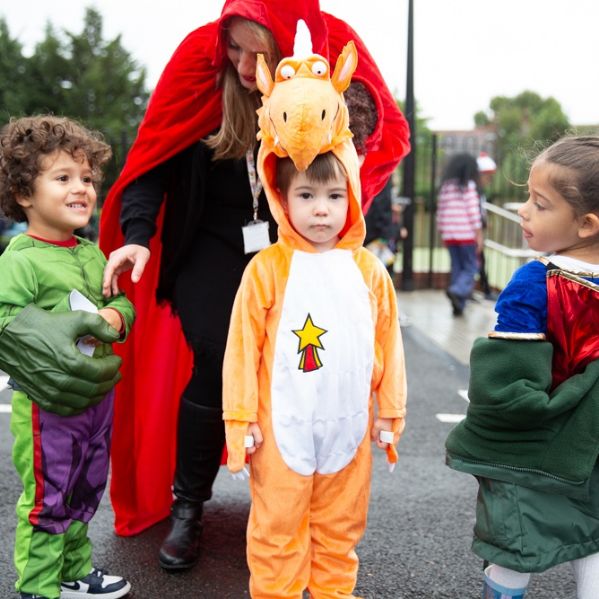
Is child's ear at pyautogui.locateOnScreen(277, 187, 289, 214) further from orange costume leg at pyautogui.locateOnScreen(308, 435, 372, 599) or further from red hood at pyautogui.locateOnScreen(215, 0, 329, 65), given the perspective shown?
orange costume leg at pyautogui.locateOnScreen(308, 435, 372, 599)

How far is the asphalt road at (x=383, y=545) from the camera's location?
2.44 metres

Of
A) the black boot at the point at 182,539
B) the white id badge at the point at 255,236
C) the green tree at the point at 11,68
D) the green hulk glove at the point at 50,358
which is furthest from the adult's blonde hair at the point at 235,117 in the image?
the green tree at the point at 11,68

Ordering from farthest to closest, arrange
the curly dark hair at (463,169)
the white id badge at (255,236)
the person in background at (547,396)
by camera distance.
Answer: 1. the curly dark hair at (463,169)
2. the white id badge at (255,236)
3. the person in background at (547,396)

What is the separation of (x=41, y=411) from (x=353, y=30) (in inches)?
62.8

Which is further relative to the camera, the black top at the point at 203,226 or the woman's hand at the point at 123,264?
the black top at the point at 203,226

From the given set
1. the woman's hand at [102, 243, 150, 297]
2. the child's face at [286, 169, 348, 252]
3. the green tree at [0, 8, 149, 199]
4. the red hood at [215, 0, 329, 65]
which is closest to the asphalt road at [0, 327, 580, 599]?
the woman's hand at [102, 243, 150, 297]

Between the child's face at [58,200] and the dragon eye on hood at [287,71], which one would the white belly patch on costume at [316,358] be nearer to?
the dragon eye on hood at [287,71]

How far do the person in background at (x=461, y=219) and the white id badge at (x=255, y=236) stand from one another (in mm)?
5656

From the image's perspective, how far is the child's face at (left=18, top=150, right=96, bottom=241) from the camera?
2.14 metres

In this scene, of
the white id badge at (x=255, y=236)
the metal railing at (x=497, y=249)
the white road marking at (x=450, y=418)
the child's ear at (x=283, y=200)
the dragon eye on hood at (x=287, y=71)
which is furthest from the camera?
the metal railing at (x=497, y=249)

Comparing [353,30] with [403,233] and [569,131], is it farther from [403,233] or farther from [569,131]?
[403,233]

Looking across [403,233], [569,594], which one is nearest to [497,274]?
[403,233]

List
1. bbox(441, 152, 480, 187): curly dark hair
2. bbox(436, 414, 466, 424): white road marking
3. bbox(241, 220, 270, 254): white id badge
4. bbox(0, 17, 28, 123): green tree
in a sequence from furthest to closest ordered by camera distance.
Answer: bbox(0, 17, 28, 123): green tree
bbox(441, 152, 480, 187): curly dark hair
bbox(436, 414, 466, 424): white road marking
bbox(241, 220, 270, 254): white id badge

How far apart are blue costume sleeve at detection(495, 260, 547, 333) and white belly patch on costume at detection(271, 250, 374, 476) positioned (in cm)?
40
